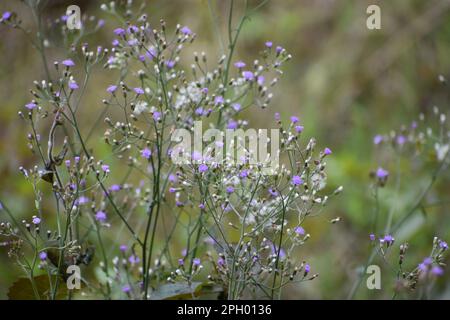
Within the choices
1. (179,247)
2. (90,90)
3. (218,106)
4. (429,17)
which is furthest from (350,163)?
(90,90)

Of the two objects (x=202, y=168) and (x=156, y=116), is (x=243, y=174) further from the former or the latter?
(x=156, y=116)

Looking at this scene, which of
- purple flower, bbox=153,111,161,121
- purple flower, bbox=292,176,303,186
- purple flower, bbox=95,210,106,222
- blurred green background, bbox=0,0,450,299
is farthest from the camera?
blurred green background, bbox=0,0,450,299

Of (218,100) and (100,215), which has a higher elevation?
(218,100)

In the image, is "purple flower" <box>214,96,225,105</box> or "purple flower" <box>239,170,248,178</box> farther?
"purple flower" <box>214,96,225,105</box>

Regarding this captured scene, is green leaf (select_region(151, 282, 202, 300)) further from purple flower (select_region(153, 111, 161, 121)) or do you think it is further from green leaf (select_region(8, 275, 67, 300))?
purple flower (select_region(153, 111, 161, 121))

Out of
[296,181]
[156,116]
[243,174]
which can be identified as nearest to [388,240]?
[296,181]

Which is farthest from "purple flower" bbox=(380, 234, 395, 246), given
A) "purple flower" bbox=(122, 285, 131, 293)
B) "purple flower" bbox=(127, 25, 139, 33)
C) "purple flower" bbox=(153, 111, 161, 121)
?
"purple flower" bbox=(127, 25, 139, 33)
